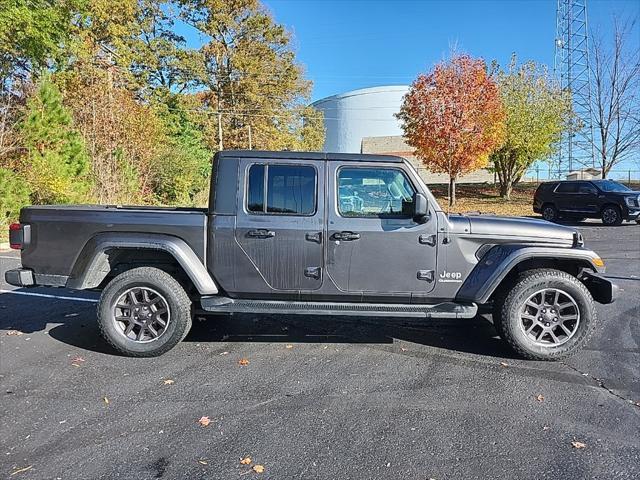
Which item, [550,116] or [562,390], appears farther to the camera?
[550,116]

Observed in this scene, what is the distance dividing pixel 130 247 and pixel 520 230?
3622 mm

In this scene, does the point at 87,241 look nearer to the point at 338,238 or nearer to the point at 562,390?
the point at 338,238

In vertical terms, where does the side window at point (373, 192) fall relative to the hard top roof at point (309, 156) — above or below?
below

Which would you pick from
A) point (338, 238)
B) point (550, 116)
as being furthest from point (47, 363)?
point (550, 116)

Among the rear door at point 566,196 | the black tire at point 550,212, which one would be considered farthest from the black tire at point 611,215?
the black tire at point 550,212

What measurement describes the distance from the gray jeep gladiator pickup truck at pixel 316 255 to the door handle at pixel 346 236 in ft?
0.04

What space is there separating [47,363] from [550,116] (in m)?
26.2

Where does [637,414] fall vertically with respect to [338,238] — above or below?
below

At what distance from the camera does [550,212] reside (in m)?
17.9

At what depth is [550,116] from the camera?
24.1 m

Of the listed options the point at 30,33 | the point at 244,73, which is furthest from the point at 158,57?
the point at 30,33

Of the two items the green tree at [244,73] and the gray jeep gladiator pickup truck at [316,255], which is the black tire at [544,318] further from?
the green tree at [244,73]

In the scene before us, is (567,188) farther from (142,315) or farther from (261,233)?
(142,315)

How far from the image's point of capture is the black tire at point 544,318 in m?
4.07
